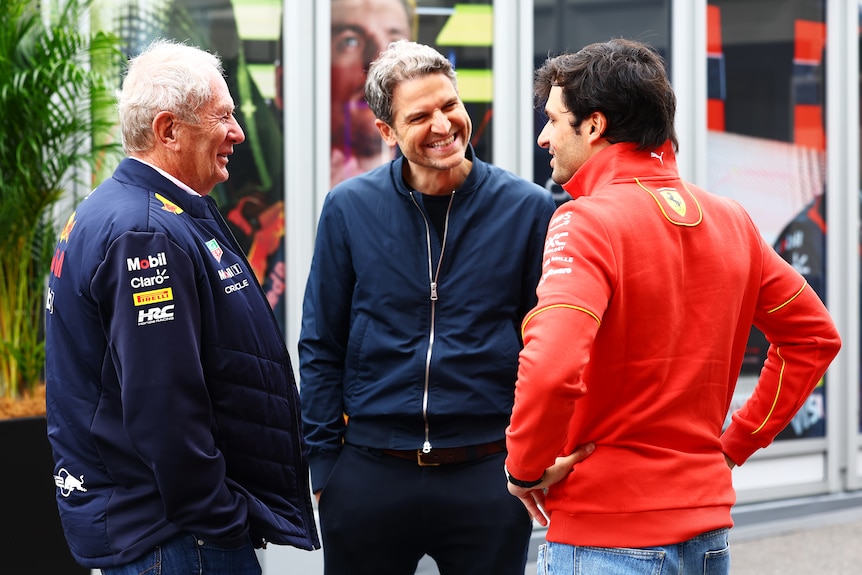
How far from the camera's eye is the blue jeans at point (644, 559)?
2072mm

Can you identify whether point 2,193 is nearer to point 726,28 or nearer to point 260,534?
point 260,534

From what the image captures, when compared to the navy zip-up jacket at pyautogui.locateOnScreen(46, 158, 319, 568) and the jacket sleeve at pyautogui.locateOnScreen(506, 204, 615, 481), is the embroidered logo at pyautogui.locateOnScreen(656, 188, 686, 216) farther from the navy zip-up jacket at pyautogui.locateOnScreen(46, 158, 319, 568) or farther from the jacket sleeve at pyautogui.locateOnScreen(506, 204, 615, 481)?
the navy zip-up jacket at pyautogui.locateOnScreen(46, 158, 319, 568)

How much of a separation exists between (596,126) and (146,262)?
36.0 inches

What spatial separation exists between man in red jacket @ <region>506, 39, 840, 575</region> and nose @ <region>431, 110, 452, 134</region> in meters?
0.56

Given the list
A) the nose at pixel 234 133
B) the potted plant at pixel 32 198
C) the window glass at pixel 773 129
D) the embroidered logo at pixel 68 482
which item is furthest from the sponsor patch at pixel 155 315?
the window glass at pixel 773 129

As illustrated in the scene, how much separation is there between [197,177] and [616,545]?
1.14 metres

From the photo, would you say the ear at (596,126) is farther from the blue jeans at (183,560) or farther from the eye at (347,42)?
the eye at (347,42)

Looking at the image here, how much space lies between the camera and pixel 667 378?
2076 mm

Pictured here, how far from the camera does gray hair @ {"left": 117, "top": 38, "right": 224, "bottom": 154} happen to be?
2.24m

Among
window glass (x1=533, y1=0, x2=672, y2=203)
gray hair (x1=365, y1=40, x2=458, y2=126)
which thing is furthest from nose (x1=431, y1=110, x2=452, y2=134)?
window glass (x1=533, y1=0, x2=672, y2=203)

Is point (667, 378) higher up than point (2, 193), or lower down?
lower down

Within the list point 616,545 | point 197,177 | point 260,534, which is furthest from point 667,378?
point 197,177

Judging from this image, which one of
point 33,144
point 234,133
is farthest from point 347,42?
point 234,133

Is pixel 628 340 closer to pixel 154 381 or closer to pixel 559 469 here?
pixel 559 469
